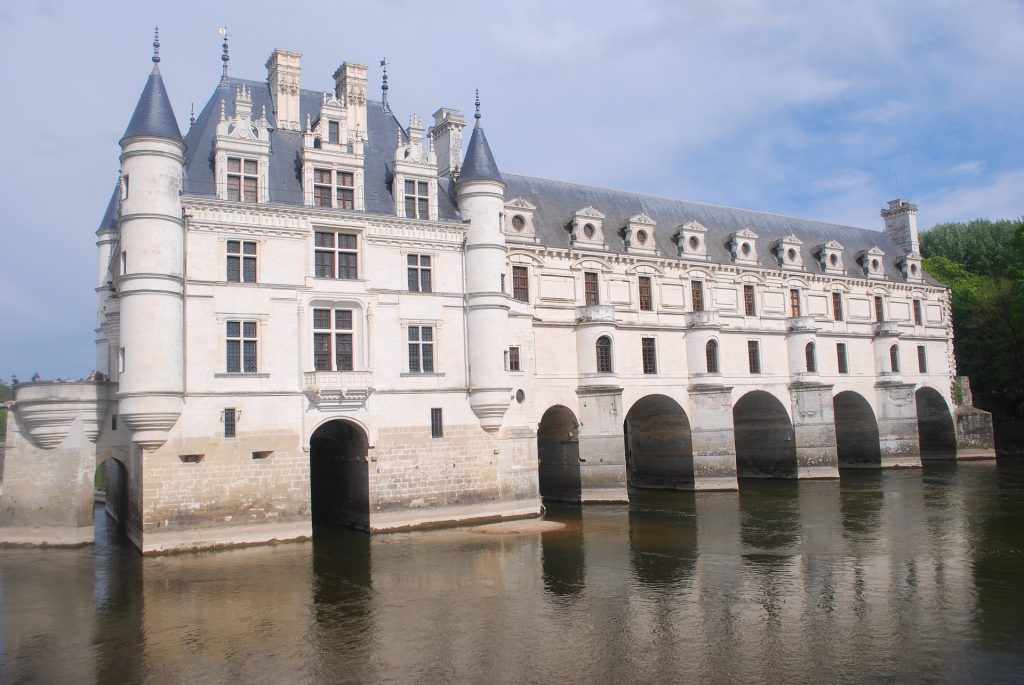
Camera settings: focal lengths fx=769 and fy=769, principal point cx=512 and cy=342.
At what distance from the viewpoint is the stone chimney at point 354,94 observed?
29.0 meters

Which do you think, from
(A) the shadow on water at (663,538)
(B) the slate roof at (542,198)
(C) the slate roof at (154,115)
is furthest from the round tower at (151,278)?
(A) the shadow on water at (663,538)

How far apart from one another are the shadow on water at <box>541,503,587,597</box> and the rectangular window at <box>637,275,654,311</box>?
11810 mm

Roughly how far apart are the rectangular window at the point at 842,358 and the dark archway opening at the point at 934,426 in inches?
297

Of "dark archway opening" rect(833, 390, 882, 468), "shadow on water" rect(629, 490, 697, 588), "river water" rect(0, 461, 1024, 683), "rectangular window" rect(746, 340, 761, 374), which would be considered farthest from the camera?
"dark archway opening" rect(833, 390, 882, 468)

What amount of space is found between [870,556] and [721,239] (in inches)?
970

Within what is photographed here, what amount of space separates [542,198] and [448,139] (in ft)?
18.2

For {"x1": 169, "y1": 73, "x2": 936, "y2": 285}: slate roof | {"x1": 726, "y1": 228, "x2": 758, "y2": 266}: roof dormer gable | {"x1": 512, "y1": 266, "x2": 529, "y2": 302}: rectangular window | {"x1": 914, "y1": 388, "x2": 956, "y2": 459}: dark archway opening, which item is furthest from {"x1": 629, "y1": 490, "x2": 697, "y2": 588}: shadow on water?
{"x1": 914, "y1": 388, "x2": 956, "y2": 459}: dark archway opening

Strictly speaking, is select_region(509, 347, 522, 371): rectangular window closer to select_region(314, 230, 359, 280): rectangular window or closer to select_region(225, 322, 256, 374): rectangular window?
select_region(314, 230, 359, 280): rectangular window

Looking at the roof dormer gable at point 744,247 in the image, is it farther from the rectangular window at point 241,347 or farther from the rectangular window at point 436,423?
the rectangular window at point 241,347

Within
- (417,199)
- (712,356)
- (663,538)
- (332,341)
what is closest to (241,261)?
(332,341)

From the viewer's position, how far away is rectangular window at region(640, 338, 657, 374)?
120ft

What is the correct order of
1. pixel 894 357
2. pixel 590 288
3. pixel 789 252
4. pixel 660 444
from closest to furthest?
1. pixel 590 288
2. pixel 660 444
3. pixel 789 252
4. pixel 894 357

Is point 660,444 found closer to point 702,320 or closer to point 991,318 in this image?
point 702,320

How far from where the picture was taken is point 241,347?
24688 millimetres
